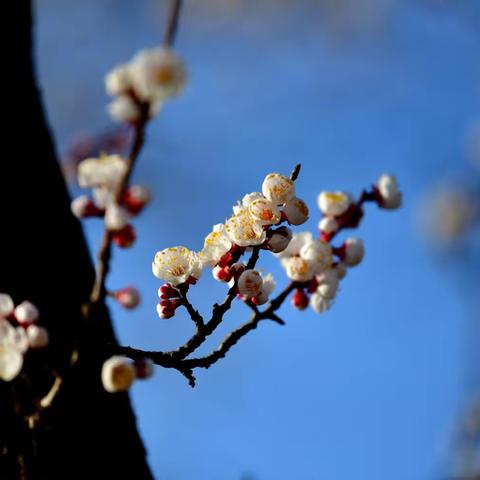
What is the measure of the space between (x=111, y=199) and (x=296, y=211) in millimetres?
396

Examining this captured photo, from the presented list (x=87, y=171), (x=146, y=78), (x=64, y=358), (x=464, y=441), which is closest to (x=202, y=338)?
(x=64, y=358)

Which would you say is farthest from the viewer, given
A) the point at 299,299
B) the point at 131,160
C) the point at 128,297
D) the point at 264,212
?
the point at 299,299

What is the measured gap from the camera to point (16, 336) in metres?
0.99

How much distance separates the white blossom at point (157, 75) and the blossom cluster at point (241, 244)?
0.43 metres

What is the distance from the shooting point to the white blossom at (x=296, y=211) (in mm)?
1188

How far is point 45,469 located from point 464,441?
3.28 meters

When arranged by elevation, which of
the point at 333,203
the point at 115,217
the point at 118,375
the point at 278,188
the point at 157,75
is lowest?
the point at 118,375

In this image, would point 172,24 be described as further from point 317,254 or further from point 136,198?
point 317,254

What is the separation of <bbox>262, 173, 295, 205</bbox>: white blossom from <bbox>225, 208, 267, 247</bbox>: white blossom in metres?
0.05

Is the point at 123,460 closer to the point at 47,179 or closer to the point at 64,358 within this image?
the point at 64,358

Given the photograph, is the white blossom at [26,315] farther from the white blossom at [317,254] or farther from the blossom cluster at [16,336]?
the white blossom at [317,254]

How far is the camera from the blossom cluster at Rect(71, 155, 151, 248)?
81 centimetres

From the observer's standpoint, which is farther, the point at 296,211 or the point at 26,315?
the point at 296,211

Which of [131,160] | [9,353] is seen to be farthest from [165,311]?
[131,160]
